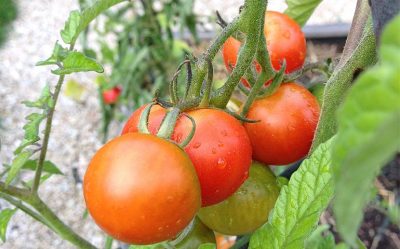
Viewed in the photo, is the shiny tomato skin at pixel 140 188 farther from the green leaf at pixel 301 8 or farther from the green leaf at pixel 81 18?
the green leaf at pixel 301 8

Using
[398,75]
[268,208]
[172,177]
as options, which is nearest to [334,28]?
[268,208]

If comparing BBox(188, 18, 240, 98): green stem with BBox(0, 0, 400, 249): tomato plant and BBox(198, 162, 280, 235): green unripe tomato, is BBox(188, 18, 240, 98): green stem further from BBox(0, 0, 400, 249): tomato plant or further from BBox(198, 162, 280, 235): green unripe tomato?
BBox(198, 162, 280, 235): green unripe tomato

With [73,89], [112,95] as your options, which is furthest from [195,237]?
[73,89]

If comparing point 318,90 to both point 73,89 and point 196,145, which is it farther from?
point 73,89

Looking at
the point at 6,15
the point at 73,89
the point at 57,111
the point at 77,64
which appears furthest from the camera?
the point at 6,15

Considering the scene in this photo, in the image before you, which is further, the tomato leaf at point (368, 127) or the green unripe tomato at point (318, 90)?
the green unripe tomato at point (318, 90)

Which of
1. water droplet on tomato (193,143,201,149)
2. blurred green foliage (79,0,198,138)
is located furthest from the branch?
blurred green foliage (79,0,198,138)

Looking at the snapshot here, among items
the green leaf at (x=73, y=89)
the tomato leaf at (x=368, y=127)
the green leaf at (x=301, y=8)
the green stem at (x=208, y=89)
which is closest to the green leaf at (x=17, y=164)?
the green stem at (x=208, y=89)

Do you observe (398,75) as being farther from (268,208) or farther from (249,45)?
(268,208)
